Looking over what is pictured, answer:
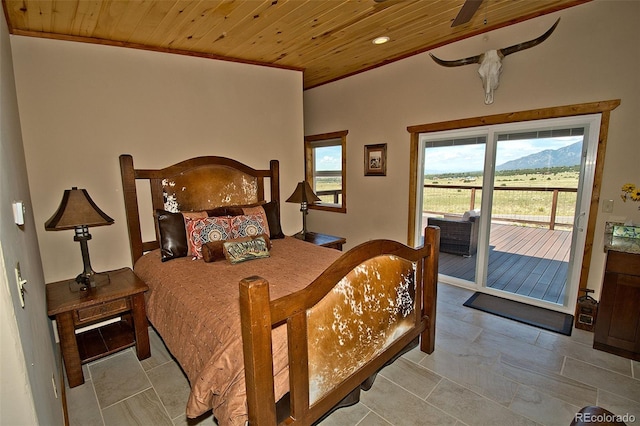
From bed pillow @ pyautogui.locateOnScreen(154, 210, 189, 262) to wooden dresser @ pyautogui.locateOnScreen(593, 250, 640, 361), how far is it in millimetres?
3537

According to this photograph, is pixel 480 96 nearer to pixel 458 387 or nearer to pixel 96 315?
pixel 458 387

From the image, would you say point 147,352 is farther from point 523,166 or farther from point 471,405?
point 523,166

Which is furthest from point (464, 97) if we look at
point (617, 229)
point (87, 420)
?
point (87, 420)

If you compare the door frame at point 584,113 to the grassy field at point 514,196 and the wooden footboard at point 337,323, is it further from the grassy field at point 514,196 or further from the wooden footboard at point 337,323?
the wooden footboard at point 337,323

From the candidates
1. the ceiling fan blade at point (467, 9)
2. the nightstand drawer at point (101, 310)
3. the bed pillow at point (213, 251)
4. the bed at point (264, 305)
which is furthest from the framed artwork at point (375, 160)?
the nightstand drawer at point (101, 310)

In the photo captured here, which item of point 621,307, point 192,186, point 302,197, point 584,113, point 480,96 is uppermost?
point 480,96

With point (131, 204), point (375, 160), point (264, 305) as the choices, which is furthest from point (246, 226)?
point (375, 160)

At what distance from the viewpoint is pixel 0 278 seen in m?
0.79

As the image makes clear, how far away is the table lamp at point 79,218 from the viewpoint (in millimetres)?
2252

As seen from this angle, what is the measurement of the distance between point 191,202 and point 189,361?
186 cm

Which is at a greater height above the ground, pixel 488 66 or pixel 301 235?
pixel 488 66

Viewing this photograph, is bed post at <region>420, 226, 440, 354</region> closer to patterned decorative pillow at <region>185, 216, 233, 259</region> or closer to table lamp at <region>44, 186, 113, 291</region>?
patterned decorative pillow at <region>185, 216, 233, 259</region>

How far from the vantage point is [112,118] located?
111 inches

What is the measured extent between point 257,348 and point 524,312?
3.04 m
